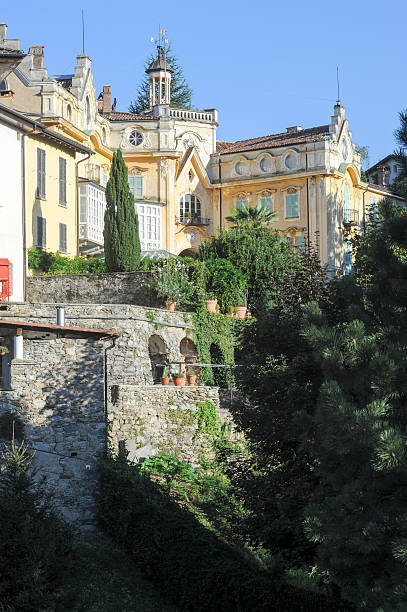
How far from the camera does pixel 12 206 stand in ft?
111

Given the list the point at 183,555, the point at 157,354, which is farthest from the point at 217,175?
the point at 183,555

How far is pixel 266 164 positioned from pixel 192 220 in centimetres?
586

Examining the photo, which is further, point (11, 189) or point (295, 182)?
point (295, 182)

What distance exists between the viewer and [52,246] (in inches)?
1534

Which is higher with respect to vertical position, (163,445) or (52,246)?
(52,246)

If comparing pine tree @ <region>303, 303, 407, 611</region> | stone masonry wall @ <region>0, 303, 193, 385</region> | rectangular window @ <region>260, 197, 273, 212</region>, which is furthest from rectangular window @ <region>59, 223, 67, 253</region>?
pine tree @ <region>303, 303, 407, 611</region>

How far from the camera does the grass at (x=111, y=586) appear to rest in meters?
19.0

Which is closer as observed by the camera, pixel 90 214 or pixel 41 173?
pixel 41 173

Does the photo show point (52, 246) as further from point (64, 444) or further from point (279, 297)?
point (279, 297)

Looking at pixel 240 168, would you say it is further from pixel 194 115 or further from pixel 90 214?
pixel 90 214

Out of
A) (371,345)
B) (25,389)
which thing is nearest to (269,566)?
(371,345)

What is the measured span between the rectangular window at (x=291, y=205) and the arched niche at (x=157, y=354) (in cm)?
2963

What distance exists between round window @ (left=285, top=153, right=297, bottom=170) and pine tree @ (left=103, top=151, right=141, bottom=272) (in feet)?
64.9

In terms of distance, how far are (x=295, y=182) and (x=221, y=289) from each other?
22.6 metres
